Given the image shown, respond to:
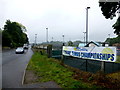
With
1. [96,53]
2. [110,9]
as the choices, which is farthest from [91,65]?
[110,9]

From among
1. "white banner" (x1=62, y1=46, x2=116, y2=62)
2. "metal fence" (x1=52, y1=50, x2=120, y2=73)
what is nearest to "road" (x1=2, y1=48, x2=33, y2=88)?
"metal fence" (x1=52, y1=50, x2=120, y2=73)

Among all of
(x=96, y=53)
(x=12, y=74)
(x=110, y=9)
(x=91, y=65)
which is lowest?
(x=12, y=74)

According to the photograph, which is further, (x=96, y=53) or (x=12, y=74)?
(x=12, y=74)

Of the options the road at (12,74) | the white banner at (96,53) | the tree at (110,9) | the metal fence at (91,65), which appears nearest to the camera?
the road at (12,74)

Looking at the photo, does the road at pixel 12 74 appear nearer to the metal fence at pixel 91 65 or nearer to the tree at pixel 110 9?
the metal fence at pixel 91 65

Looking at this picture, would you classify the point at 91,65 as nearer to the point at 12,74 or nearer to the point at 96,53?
the point at 96,53

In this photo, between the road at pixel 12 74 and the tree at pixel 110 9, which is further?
the tree at pixel 110 9

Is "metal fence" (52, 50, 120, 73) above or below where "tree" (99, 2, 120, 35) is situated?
below

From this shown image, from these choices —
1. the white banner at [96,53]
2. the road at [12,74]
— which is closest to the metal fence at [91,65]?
the white banner at [96,53]

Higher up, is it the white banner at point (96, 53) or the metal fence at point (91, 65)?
the white banner at point (96, 53)

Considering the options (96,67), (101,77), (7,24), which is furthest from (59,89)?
(7,24)

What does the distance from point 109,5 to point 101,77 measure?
6.24 meters

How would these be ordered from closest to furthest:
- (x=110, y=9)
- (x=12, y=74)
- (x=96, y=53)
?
(x=96, y=53)
(x=12, y=74)
(x=110, y=9)

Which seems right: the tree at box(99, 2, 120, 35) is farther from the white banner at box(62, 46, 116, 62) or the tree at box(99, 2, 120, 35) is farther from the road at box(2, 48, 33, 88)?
the road at box(2, 48, 33, 88)
